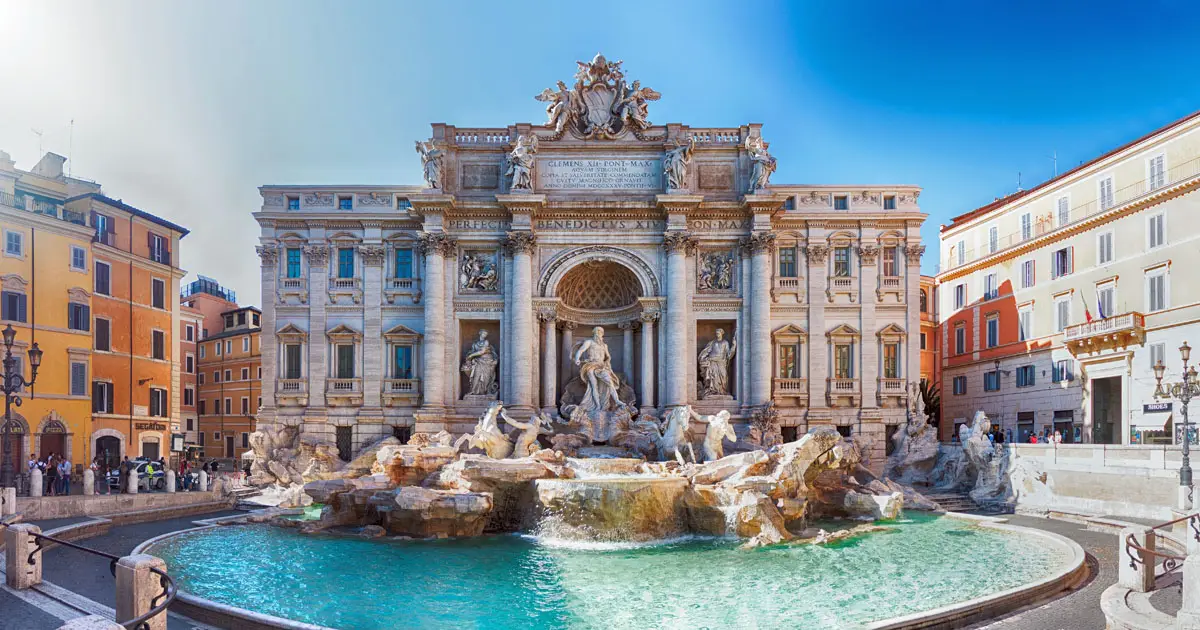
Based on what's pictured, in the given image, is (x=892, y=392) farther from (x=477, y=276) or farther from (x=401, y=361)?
(x=401, y=361)

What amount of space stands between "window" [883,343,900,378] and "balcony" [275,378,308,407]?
22367mm

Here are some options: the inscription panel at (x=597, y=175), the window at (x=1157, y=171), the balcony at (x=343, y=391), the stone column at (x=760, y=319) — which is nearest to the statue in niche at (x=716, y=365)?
the stone column at (x=760, y=319)

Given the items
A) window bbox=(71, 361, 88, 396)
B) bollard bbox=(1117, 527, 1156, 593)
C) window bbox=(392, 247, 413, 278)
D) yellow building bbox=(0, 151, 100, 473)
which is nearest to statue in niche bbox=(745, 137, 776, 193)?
window bbox=(392, 247, 413, 278)

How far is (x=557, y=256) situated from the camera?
2995 centimetres

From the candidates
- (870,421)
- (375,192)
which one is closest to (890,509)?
(870,421)

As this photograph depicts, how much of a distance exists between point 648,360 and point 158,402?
859 inches

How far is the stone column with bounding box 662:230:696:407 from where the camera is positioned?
29094 millimetres

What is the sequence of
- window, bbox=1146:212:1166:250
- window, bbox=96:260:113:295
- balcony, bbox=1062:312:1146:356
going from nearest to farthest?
1. window, bbox=1146:212:1166:250
2. balcony, bbox=1062:312:1146:356
3. window, bbox=96:260:113:295

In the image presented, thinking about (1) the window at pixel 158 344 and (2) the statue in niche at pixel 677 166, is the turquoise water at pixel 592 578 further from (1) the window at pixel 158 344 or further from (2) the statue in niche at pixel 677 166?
(1) the window at pixel 158 344

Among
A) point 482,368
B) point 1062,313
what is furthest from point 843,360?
point 482,368

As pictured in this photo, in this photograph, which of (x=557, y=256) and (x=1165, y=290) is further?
(x=557, y=256)

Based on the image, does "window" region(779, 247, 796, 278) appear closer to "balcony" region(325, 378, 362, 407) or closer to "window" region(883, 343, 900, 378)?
"window" region(883, 343, 900, 378)

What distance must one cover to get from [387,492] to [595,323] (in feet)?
44.4

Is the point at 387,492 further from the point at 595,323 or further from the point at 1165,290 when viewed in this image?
the point at 1165,290
